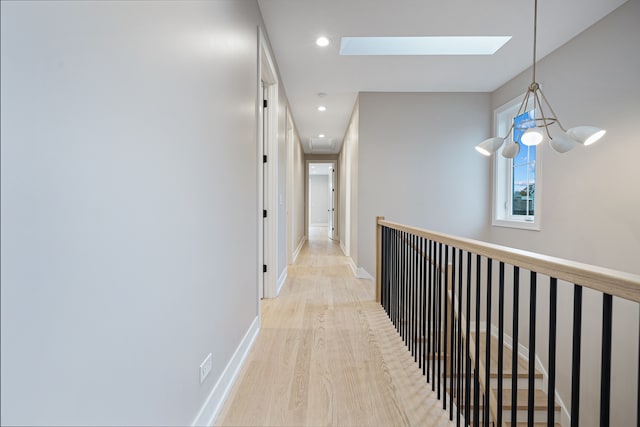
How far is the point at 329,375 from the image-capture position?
1.85 meters

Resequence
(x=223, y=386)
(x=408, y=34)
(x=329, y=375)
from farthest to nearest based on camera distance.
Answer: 1. (x=408, y=34)
2. (x=329, y=375)
3. (x=223, y=386)

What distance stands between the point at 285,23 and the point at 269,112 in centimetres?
86

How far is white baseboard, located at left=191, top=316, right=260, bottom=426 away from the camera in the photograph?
135cm

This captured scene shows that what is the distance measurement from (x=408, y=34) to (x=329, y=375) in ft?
9.16

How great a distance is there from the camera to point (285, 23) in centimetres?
266

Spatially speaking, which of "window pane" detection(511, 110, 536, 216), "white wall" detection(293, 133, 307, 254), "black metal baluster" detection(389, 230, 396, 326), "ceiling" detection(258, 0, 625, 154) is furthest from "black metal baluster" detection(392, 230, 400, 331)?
"white wall" detection(293, 133, 307, 254)

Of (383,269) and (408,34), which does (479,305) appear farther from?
(408,34)

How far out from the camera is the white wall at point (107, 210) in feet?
1.75

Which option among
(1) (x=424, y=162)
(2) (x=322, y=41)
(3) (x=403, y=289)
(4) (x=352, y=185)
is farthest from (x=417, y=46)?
(3) (x=403, y=289)

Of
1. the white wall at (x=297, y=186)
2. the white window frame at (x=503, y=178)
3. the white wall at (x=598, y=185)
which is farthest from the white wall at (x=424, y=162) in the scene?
the white wall at (x=297, y=186)

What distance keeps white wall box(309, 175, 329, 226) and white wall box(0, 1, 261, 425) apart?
40.3 ft

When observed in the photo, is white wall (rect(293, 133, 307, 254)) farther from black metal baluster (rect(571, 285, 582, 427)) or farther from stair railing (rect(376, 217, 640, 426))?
black metal baluster (rect(571, 285, 582, 427))

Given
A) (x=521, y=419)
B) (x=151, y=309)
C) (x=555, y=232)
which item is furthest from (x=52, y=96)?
(x=521, y=419)

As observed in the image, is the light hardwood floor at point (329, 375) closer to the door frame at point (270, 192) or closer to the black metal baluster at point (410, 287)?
the black metal baluster at point (410, 287)
